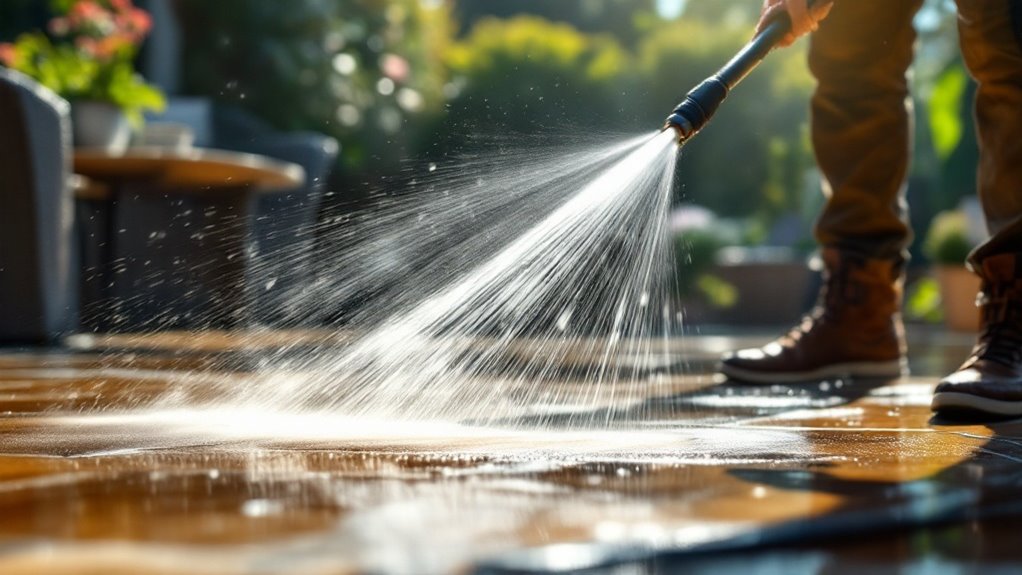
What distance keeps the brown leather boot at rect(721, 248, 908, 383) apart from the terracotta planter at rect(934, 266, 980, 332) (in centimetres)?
345

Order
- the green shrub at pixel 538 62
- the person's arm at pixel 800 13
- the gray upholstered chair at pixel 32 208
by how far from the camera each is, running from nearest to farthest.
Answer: the person's arm at pixel 800 13 < the gray upholstered chair at pixel 32 208 < the green shrub at pixel 538 62

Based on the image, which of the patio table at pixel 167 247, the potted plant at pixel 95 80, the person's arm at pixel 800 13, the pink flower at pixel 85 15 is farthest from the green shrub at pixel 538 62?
the person's arm at pixel 800 13

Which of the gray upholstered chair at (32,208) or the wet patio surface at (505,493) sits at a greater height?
the gray upholstered chair at (32,208)

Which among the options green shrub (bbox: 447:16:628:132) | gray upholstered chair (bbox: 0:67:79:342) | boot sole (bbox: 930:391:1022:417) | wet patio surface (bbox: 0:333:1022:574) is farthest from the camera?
green shrub (bbox: 447:16:628:132)

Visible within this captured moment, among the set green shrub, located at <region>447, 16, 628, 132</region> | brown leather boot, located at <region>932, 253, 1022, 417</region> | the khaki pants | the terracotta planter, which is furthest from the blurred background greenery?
the terracotta planter

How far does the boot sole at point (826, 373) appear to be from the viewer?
1.75 meters

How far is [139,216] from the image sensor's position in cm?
375

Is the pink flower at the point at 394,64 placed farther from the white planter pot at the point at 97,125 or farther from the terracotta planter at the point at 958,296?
the white planter pot at the point at 97,125

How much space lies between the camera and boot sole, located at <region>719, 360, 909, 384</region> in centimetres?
175

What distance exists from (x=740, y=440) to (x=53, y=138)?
2.22m

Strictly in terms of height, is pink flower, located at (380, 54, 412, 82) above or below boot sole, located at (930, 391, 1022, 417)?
above

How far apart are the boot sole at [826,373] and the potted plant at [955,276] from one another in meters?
3.42

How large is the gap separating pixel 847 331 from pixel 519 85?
38.1 feet

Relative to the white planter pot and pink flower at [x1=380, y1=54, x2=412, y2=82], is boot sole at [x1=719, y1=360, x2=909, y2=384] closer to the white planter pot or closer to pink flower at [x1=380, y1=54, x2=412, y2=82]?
the white planter pot
